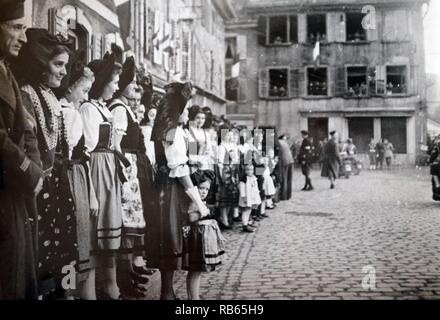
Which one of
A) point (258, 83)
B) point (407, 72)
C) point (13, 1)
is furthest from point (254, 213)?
point (13, 1)

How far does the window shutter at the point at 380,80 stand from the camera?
320cm

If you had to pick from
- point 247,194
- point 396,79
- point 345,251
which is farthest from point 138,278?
point 396,79

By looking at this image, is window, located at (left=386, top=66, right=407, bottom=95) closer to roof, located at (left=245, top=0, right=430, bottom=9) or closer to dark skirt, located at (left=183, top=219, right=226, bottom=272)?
roof, located at (left=245, top=0, right=430, bottom=9)

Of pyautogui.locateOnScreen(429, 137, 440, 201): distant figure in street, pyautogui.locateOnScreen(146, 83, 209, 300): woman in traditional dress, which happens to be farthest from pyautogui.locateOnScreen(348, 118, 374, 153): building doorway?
pyautogui.locateOnScreen(146, 83, 209, 300): woman in traditional dress

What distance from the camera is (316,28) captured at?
3254mm

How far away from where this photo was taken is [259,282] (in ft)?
8.07

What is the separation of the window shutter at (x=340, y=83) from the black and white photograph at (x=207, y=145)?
0.02 meters

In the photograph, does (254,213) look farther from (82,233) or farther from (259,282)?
(82,233)

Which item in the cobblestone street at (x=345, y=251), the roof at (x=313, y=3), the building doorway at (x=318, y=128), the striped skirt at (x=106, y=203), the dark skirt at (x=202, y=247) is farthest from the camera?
the building doorway at (x=318, y=128)

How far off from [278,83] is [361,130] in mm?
957

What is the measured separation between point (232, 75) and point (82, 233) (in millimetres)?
2091

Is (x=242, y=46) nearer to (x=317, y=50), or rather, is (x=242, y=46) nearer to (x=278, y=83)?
(x=278, y=83)

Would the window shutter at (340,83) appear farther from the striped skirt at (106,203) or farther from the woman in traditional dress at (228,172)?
the striped skirt at (106,203)

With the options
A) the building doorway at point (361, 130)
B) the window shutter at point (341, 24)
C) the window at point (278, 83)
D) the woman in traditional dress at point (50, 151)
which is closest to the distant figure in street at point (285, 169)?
the building doorway at point (361, 130)
